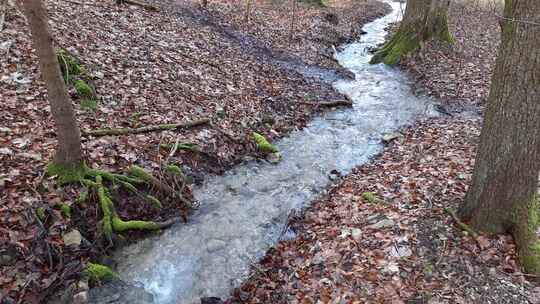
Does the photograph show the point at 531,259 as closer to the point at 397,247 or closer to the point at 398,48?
the point at 397,247

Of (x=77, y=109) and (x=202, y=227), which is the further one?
(x=77, y=109)

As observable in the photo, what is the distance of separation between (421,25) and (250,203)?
430 inches

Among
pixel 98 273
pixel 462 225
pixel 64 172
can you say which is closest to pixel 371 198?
pixel 462 225

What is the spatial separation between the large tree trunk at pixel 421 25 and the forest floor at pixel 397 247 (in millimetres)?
6968

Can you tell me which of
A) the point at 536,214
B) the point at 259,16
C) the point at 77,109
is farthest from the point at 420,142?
the point at 259,16

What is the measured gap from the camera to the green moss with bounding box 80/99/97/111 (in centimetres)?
794

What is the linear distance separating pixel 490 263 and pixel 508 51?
2445mm

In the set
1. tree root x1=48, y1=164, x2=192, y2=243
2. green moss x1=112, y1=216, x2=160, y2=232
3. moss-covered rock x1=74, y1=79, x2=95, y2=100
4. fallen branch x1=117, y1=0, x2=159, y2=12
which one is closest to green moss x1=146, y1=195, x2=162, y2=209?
tree root x1=48, y1=164, x2=192, y2=243

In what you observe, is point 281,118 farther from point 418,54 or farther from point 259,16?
point 259,16

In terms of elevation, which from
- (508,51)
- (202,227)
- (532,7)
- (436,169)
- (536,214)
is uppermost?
(532,7)

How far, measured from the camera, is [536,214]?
4.84m

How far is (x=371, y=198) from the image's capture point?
666cm

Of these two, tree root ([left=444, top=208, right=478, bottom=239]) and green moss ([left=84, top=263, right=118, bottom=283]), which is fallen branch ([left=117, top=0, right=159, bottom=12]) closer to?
green moss ([left=84, top=263, right=118, bottom=283])

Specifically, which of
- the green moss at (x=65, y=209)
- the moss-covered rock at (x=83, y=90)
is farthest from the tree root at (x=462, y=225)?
the moss-covered rock at (x=83, y=90)
